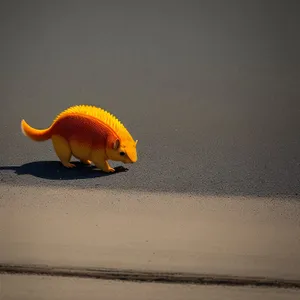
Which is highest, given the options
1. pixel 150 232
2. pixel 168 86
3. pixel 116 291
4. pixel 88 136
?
pixel 168 86

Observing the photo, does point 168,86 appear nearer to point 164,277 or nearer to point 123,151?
Answer: point 123,151

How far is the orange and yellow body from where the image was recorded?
171cm

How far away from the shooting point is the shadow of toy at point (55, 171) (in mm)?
1696

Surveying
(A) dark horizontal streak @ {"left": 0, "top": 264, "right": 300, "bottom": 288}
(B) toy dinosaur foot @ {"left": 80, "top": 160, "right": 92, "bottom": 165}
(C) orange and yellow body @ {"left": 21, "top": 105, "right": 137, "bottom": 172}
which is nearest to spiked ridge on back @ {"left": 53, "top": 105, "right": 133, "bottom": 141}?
(C) orange and yellow body @ {"left": 21, "top": 105, "right": 137, "bottom": 172}

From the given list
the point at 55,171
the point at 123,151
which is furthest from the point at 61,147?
the point at 123,151

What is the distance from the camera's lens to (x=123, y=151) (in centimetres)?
171

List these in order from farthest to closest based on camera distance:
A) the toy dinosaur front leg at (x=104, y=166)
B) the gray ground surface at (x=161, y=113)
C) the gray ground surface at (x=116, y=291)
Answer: the toy dinosaur front leg at (x=104, y=166)
the gray ground surface at (x=161, y=113)
the gray ground surface at (x=116, y=291)

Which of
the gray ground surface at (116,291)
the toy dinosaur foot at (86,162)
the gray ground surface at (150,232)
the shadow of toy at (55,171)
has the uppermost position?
the toy dinosaur foot at (86,162)

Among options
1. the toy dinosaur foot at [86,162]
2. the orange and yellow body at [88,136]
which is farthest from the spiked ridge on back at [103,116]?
the toy dinosaur foot at [86,162]

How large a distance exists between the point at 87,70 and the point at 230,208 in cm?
55

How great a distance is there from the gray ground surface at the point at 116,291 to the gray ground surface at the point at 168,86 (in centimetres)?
30

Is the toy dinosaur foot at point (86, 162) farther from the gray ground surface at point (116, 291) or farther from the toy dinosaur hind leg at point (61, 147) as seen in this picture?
the gray ground surface at point (116, 291)

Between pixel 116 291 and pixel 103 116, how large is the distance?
515 mm

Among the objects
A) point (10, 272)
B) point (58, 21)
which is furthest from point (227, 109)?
point (10, 272)
